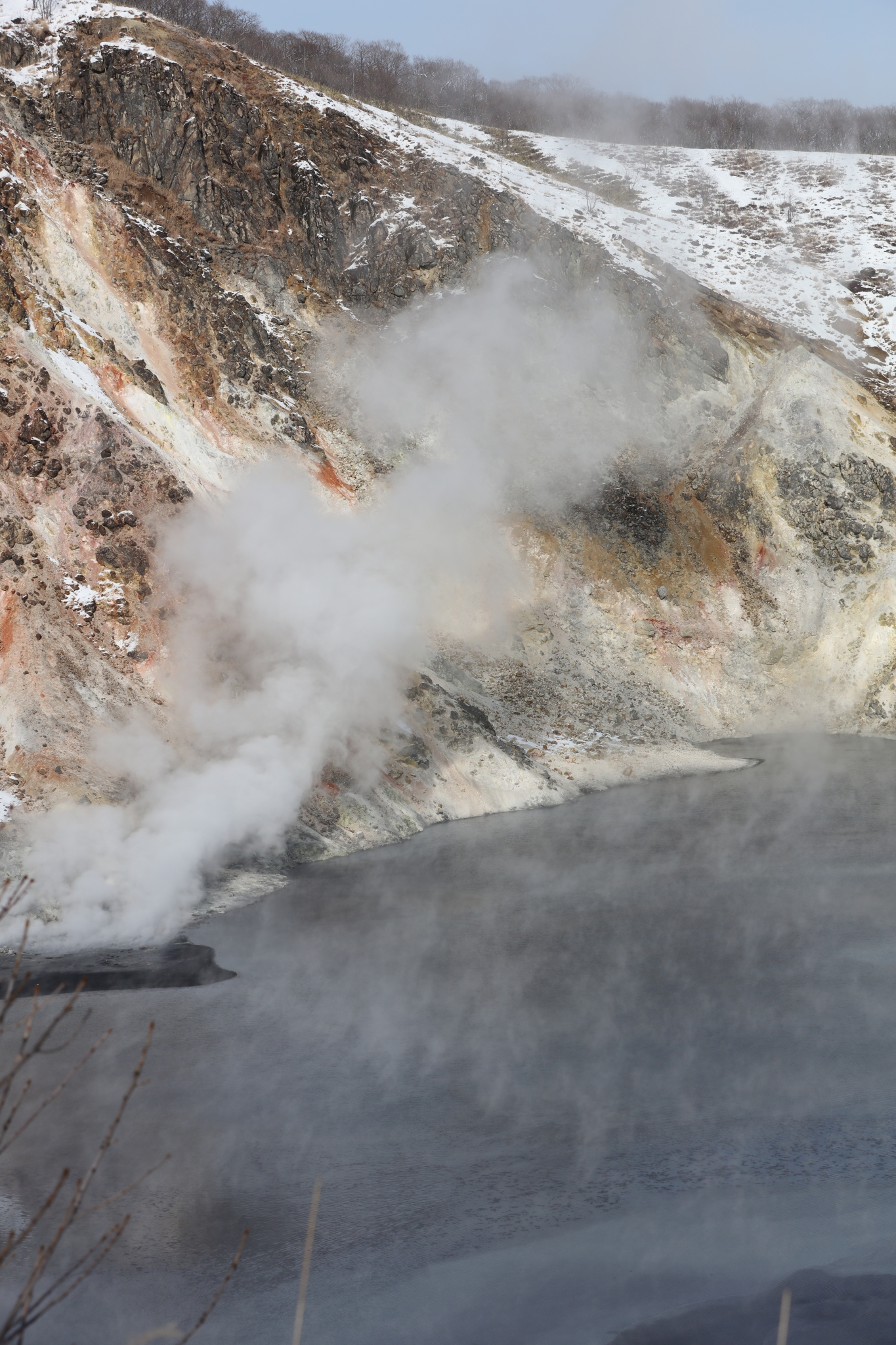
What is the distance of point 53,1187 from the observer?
10.1 m

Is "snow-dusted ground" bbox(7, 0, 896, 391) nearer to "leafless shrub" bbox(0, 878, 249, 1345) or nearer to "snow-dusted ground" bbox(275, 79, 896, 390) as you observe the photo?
"snow-dusted ground" bbox(275, 79, 896, 390)

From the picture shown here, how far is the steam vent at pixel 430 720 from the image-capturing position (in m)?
9.55

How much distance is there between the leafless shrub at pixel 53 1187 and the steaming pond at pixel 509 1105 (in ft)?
1.39

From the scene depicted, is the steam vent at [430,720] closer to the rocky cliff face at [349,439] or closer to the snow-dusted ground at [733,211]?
the rocky cliff face at [349,439]

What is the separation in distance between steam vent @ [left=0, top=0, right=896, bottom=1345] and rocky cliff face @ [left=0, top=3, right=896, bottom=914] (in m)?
0.15

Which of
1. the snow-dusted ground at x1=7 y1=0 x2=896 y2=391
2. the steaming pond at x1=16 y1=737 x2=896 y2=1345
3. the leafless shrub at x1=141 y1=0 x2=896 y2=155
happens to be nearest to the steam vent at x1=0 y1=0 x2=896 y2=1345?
the steaming pond at x1=16 y1=737 x2=896 y2=1345

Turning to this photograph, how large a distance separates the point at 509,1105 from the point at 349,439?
91.8 feet

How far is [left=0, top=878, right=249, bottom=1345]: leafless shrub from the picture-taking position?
132 inches

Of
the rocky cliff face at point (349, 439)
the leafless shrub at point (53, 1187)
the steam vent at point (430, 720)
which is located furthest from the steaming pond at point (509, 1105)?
the rocky cliff face at point (349, 439)

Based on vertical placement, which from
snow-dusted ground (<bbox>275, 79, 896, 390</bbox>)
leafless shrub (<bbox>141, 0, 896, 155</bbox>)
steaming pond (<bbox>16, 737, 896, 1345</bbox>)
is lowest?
steaming pond (<bbox>16, 737, 896, 1345</bbox>)

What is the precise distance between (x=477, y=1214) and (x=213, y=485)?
70.7ft

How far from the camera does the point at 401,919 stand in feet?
58.4

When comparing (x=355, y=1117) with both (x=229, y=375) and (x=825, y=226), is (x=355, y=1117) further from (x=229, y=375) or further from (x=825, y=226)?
(x=825, y=226)

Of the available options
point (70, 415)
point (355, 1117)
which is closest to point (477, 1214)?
point (355, 1117)
